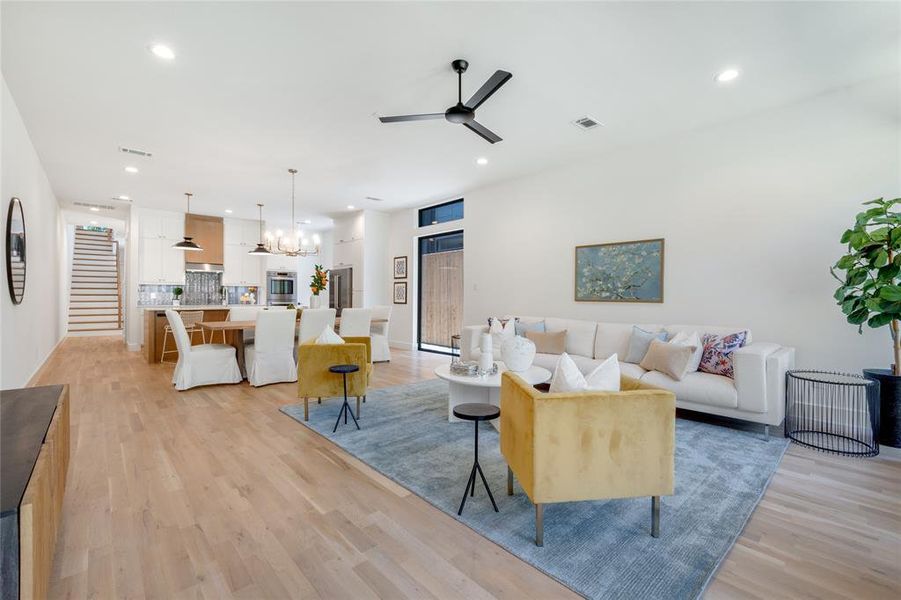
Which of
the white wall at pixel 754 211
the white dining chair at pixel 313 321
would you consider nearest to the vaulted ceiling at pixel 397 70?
the white wall at pixel 754 211

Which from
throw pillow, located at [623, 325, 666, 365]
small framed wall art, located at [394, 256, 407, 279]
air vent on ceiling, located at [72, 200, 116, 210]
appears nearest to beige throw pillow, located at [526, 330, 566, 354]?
throw pillow, located at [623, 325, 666, 365]

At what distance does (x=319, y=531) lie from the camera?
79.3 inches

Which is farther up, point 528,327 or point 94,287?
point 94,287

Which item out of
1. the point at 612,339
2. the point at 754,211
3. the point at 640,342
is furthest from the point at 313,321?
the point at 754,211

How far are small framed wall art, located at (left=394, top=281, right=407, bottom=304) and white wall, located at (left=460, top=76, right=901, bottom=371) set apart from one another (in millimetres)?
3584

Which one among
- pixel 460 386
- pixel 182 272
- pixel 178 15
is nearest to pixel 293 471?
pixel 460 386

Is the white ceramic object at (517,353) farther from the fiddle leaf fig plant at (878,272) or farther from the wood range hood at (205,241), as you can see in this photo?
the wood range hood at (205,241)

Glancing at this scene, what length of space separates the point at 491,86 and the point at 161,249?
330 inches

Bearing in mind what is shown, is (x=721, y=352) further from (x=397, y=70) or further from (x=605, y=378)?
(x=397, y=70)

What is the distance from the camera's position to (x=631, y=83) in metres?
3.31

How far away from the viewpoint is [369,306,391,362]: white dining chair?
668 cm

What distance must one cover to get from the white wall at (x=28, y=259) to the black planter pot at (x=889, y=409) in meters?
7.18

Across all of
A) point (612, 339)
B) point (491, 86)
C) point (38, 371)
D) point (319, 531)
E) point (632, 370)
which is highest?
point (491, 86)

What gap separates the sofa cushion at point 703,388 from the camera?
11.0 feet
